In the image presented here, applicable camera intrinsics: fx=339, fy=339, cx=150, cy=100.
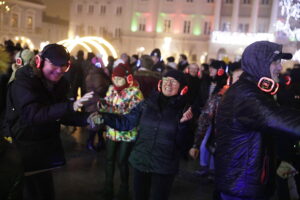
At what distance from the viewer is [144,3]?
51.7 metres

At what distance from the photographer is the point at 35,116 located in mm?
3299

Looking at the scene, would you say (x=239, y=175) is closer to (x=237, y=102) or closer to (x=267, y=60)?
(x=237, y=102)

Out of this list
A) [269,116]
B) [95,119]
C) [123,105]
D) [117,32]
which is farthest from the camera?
[117,32]

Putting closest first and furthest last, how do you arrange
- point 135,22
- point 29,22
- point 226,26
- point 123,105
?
point 123,105
point 226,26
point 135,22
point 29,22

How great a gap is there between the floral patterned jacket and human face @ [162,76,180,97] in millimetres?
1107

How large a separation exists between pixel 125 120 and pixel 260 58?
1.98m

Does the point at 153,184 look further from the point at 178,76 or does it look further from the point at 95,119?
the point at 178,76

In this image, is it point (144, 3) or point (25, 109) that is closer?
point (25, 109)

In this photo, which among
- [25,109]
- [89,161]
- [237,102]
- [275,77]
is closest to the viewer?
[237,102]

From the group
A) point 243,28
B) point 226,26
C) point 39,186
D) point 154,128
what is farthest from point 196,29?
point 39,186

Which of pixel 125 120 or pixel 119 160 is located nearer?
pixel 125 120

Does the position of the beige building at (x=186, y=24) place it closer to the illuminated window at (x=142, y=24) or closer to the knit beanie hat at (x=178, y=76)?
the illuminated window at (x=142, y=24)

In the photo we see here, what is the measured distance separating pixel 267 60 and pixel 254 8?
159 feet

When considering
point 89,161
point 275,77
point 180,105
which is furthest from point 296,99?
point 89,161
